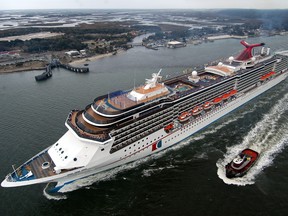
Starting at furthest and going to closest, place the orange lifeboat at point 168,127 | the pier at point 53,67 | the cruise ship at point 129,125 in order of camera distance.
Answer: the pier at point 53,67 < the orange lifeboat at point 168,127 < the cruise ship at point 129,125

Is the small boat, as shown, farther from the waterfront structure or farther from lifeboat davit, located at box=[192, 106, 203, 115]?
the waterfront structure

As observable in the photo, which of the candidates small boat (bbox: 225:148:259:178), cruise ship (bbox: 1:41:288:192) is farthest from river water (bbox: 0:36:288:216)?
cruise ship (bbox: 1:41:288:192)

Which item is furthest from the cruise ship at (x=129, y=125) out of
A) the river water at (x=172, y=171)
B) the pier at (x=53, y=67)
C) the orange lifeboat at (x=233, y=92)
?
the pier at (x=53, y=67)

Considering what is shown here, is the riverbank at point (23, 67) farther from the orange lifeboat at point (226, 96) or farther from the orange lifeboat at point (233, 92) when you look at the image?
the orange lifeboat at point (233, 92)

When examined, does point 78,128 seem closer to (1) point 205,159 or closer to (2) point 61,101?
(1) point 205,159

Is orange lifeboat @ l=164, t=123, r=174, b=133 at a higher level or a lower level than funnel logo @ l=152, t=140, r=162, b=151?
higher

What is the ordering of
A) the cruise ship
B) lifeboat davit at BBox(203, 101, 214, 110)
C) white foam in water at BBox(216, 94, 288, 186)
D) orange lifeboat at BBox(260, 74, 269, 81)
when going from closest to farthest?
the cruise ship → white foam in water at BBox(216, 94, 288, 186) → lifeboat davit at BBox(203, 101, 214, 110) → orange lifeboat at BBox(260, 74, 269, 81)

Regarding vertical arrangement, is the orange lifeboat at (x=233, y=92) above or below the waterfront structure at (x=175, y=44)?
above

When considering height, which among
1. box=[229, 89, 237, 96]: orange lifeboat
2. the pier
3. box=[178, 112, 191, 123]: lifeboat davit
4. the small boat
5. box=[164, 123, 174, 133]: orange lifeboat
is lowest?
the pier
